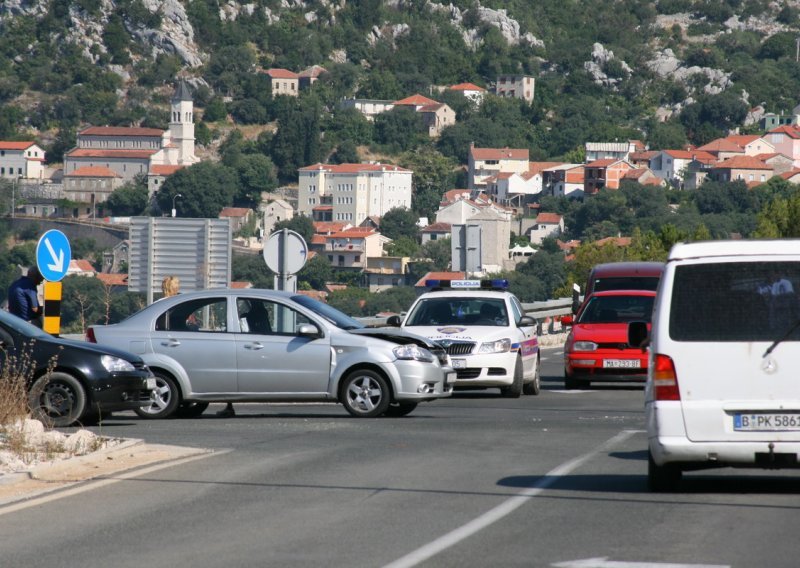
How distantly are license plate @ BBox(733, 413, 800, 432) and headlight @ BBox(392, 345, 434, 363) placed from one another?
7.85 metres

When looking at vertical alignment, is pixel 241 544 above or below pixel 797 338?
below

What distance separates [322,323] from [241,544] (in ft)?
30.6

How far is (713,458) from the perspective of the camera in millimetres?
10992

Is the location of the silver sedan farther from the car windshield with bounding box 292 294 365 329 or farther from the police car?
the police car

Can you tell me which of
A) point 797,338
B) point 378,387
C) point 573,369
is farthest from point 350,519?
point 573,369

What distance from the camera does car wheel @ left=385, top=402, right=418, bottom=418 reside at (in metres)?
19.2

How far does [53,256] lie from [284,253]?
618 cm

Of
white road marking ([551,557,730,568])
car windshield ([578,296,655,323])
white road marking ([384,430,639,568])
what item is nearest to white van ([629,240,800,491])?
white road marking ([384,430,639,568])

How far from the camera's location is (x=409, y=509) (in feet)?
35.5

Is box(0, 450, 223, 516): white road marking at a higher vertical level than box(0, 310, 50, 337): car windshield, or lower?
lower

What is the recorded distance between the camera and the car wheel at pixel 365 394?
18547 millimetres

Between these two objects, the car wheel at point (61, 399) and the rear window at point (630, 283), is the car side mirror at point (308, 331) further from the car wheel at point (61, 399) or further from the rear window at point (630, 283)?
the rear window at point (630, 283)

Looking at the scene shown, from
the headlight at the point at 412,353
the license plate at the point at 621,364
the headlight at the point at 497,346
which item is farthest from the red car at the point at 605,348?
the headlight at the point at 412,353

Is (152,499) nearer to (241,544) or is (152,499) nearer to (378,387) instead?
(241,544)
